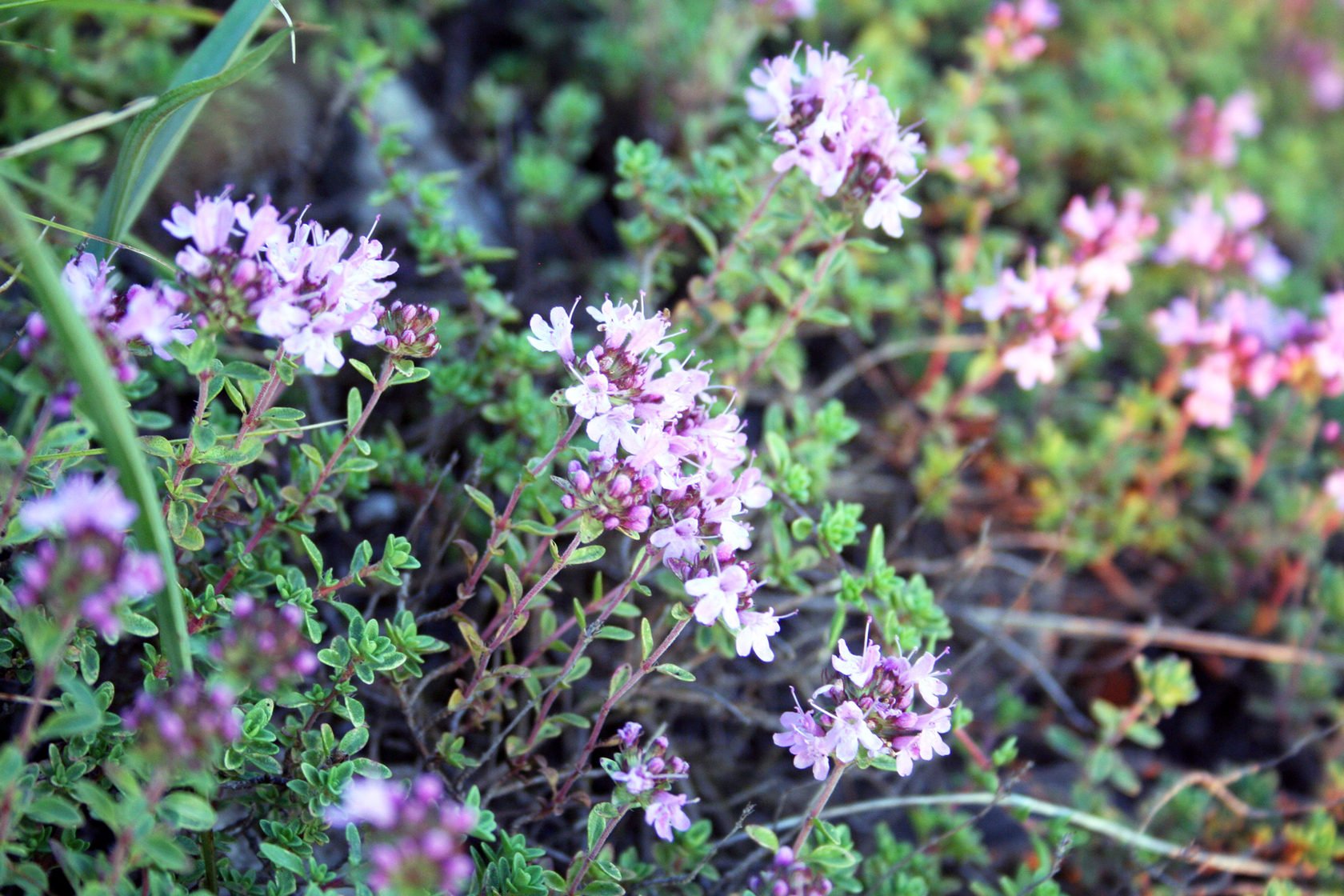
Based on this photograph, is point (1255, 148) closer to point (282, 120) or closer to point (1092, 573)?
point (1092, 573)

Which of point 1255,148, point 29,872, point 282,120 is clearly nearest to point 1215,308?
point 1255,148

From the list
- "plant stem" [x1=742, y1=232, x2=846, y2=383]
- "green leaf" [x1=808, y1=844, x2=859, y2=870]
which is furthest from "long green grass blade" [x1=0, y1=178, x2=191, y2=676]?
"plant stem" [x1=742, y1=232, x2=846, y2=383]

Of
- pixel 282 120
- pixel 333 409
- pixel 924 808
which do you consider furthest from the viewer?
pixel 282 120

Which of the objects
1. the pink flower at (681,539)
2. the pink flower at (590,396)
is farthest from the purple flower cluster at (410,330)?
the pink flower at (681,539)

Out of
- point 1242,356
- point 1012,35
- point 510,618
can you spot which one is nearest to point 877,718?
point 510,618

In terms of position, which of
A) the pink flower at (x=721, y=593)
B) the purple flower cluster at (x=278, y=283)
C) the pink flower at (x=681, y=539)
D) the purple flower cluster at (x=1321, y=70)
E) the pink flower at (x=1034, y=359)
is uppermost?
the purple flower cluster at (x=1321, y=70)

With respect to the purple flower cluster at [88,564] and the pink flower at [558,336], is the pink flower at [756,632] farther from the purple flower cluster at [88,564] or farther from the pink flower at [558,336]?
the purple flower cluster at [88,564]

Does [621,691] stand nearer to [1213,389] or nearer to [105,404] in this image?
[105,404]
